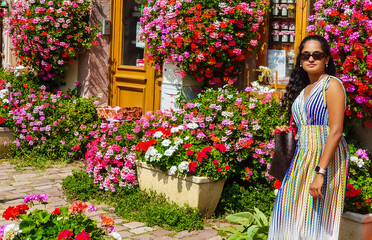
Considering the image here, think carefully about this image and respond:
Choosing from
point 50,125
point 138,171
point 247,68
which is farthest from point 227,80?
point 50,125

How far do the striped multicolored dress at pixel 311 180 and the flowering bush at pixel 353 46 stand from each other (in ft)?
6.03

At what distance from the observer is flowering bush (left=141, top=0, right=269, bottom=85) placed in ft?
20.8

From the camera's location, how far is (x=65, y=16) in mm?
8500

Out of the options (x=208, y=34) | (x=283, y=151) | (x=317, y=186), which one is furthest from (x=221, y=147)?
(x=317, y=186)

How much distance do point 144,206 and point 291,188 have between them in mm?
2310

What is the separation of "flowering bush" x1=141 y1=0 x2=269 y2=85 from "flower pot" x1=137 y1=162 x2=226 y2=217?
1.51m

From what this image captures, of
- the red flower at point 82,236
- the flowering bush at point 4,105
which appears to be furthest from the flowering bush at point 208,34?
the red flower at point 82,236

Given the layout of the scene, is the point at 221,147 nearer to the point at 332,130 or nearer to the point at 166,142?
the point at 166,142

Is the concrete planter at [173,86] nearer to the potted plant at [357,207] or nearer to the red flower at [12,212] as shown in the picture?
the potted plant at [357,207]

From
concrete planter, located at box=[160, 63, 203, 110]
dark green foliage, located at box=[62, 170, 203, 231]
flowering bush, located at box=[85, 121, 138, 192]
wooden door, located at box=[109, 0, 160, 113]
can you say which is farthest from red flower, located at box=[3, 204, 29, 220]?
wooden door, located at box=[109, 0, 160, 113]

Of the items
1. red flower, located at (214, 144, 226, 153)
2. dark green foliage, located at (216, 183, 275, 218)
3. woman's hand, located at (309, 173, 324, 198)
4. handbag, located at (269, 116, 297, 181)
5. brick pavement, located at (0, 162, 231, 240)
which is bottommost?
brick pavement, located at (0, 162, 231, 240)

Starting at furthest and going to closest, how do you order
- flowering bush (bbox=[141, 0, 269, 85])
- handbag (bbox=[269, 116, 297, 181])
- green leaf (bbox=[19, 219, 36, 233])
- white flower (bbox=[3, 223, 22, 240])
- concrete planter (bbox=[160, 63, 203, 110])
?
concrete planter (bbox=[160, 63, 203, 110]), flowering bush (bbox=[141, 0, 269, 85]), handbag (bbox=[269, 116, 297, 181]), green leaf (bbox=[19, 219, 36, 233]), white flower (bbox=[3, 223, 22, 240])

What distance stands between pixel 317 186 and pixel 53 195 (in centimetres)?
374

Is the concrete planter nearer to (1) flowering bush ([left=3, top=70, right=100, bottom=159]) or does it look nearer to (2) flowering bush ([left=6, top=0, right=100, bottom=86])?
(1) flowering bush ([left=3, top=70, right=100, bottom=159])
